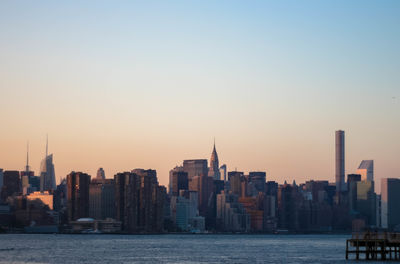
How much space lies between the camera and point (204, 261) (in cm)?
14550

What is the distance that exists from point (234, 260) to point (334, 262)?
19.2m

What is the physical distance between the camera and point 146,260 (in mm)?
147375

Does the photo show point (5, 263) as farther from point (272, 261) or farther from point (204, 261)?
point (272, 261)

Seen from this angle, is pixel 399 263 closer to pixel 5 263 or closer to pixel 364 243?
pixel 364 243

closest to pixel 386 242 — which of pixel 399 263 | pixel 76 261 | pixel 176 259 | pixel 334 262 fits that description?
pixel 399 263

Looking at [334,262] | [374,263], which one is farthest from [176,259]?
[374,263]

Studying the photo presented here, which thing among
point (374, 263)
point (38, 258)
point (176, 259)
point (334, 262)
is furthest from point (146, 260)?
point (374, 263)

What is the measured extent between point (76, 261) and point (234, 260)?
28929mm

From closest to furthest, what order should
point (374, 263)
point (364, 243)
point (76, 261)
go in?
point (374, 263)
point (364, 243)
point (76, 261)

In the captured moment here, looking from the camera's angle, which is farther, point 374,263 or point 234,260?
point 234,260

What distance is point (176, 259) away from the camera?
152m

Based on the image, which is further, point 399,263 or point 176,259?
point 176,259

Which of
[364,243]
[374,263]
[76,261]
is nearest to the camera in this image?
[374,263]

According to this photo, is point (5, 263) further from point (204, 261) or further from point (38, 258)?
point (204, 261)
